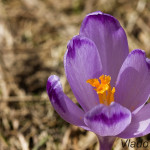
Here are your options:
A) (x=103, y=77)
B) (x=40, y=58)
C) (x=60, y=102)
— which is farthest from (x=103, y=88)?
(x=40, y=58)

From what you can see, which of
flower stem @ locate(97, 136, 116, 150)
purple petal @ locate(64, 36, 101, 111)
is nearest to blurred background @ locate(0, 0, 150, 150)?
flower stem @ locate(97, 136, 116, 150)

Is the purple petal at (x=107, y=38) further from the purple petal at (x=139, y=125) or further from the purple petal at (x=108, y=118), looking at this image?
the purple petal at (x=108, y=118)

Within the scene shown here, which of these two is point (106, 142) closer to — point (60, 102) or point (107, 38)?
point (60, 102)

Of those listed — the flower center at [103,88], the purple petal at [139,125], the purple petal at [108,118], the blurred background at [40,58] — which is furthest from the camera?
the blurred background at [40,58]

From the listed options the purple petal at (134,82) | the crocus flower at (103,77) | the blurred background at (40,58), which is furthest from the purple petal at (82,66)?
the blurred background at (40,58)

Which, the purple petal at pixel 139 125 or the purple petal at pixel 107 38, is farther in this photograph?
the purple petal at pixel 107 38

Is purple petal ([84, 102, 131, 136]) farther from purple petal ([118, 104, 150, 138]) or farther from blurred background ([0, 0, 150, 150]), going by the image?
blurred background ([0, 0, 150, 150])

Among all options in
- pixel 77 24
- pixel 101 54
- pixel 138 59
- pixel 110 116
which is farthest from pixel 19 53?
pixel 110 116

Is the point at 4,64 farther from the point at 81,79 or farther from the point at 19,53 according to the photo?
the point at 81,79
